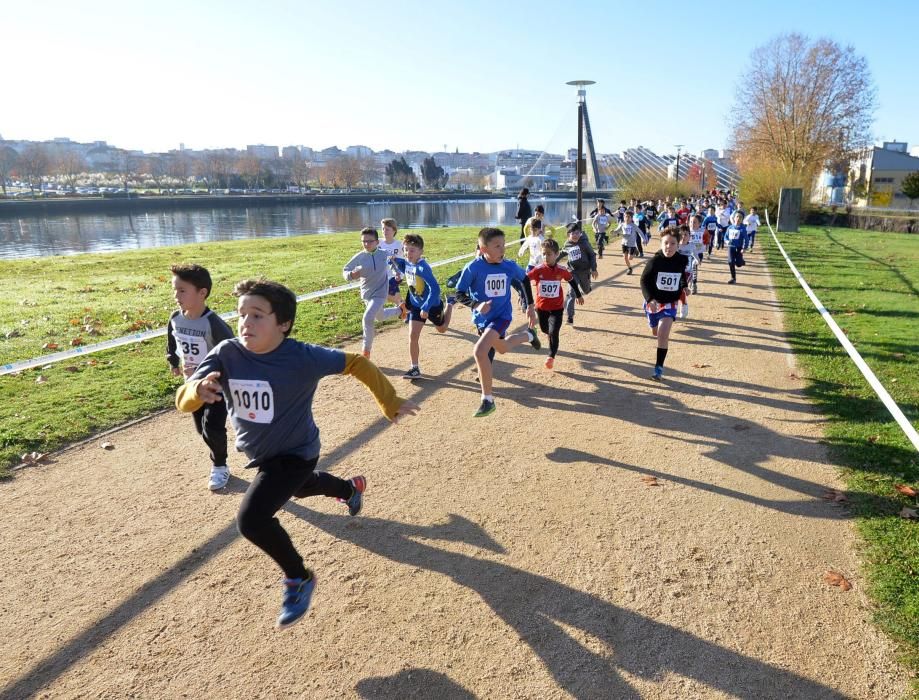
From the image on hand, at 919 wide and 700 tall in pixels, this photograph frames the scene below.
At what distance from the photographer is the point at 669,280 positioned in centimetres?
745

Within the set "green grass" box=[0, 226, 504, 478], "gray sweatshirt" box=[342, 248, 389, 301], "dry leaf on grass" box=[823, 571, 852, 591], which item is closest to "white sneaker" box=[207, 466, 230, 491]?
"green grass" box=[0, 226, 504, 478]

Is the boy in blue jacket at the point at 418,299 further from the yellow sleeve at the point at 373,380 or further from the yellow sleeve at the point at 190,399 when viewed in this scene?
the yellow sleeve at the point at 190,399

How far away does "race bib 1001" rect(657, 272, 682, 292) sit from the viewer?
24.4 ft

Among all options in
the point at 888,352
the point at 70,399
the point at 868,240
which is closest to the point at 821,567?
the point at 888,352

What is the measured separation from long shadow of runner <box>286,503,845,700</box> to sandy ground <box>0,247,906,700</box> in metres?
0.01

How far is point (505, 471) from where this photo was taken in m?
5.13

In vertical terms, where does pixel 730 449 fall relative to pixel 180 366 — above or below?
below

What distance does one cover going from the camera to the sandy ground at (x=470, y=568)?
3.01 metres

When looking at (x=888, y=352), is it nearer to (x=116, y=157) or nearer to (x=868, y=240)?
(x=868, y=240)

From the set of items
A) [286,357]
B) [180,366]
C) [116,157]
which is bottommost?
[180,366]

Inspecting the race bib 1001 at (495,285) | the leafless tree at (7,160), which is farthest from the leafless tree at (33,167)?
the race bib 1001 at (495,285)

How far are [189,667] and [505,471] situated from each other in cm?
280

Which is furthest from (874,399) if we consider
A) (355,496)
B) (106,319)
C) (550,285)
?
(106,319)

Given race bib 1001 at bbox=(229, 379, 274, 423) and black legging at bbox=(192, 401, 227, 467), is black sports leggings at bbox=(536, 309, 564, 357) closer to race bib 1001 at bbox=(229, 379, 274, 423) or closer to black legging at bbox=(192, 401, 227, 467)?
black legging at bbox=(192, 401, 227, 467)
